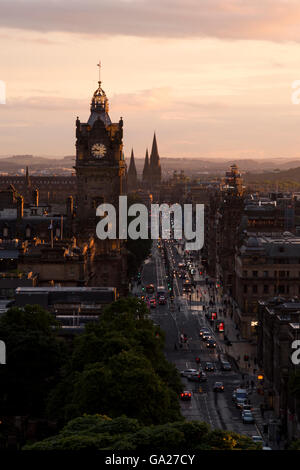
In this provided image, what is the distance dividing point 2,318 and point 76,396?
81.2ft

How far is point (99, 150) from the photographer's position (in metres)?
176

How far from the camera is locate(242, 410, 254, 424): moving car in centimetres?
10544

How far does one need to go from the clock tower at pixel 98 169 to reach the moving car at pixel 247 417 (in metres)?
65.3

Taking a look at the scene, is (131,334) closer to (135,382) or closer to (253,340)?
(135,382)

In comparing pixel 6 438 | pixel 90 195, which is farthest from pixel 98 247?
pixel 6 438

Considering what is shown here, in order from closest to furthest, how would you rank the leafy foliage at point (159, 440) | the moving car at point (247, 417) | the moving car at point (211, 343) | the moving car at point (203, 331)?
the leafy foliage at point (159, 440)
the moving car at point (247, 417)
the moving car at point (211, 343)
the moving car at point (203, 331)

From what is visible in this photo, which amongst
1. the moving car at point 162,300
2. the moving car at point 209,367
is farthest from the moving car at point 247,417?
the moving car at point 162,300

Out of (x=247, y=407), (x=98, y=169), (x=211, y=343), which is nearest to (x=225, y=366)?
(x=211, y=343)

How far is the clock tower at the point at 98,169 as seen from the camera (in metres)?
175

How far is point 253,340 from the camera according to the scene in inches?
6058

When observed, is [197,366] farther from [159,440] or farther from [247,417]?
[159,440]

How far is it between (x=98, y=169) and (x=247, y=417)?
77.3 metres

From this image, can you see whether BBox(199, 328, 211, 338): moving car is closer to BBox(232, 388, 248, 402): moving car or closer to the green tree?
BBox(232, 388, 248, 402): moving car

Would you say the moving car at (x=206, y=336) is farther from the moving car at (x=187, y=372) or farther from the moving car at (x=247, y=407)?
the moving car at (x=247, y=407)
